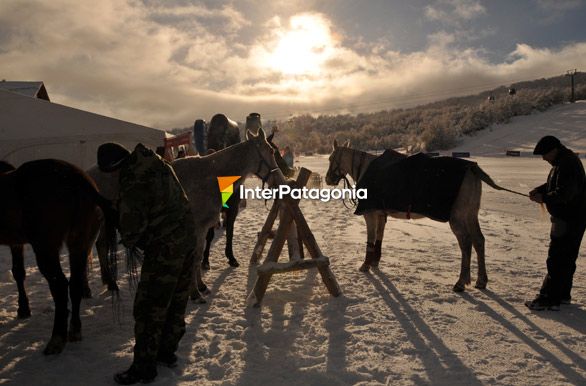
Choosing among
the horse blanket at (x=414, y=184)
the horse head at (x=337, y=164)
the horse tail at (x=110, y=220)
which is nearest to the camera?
the horse tail at (x=110, y=220)

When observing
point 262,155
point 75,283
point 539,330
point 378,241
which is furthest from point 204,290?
point 539,330

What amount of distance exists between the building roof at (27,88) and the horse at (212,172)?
2027 cm

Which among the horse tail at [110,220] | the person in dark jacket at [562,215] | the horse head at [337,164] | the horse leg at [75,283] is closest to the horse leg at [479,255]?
the person in dark jacket at [562,215]

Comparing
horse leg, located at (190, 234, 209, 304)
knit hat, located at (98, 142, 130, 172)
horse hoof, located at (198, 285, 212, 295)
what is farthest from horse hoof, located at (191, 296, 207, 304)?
knit hat, located at (98, 142, 130, 172)

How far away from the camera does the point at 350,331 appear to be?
15.8 ft

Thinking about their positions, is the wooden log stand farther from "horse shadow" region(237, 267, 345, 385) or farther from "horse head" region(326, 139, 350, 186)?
"horse head" region(326, 139, 350, 186)

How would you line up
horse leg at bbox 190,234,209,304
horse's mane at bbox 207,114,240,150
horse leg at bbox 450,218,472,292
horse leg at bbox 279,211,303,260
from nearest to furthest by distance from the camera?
horse leg at bbox 190,234,209,304, horse leg at bbox 450,218,472,292, horse leg at bbox 279,211,303,260, horse's mane at bbox 207,114,240,150

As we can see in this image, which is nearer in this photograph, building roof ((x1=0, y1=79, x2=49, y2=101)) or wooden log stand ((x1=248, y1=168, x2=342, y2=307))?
wooden log stand ((x1=248, y1=168, x2=342, y2=307))

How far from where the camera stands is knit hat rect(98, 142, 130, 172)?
3646mm

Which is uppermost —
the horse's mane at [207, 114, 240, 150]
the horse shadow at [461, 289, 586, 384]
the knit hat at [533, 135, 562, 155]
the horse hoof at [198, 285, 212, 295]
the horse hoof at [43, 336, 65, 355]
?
the horse's mane at [207, 114, 240, 150]

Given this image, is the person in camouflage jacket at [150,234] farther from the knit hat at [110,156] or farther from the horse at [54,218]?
the horse at [54,218]

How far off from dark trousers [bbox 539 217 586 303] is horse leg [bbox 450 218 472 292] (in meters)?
1.09

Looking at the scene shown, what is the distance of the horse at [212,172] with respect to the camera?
18.7 ft

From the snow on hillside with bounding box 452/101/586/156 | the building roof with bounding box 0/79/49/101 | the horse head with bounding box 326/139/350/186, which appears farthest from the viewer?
the snow on hillside with bounding box 452/101/586/156
